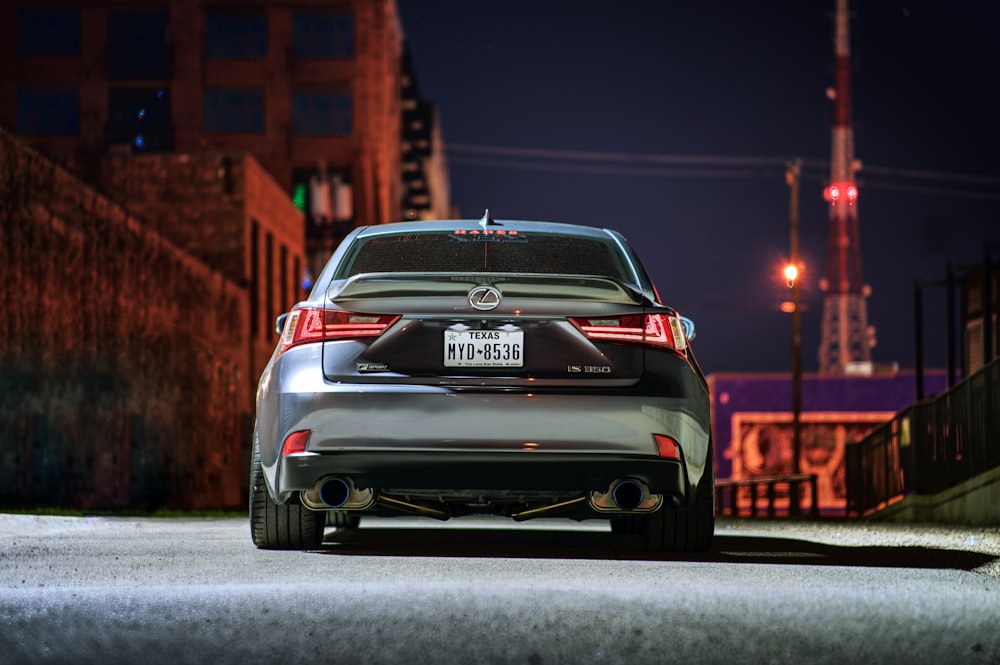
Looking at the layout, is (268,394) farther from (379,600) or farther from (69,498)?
(69,498)

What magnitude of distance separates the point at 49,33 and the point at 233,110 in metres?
8.50

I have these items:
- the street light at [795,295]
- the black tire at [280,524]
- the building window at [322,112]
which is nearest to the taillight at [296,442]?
the black tire at [280,524]

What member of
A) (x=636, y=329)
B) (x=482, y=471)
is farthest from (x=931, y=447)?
(x=482, y=471)

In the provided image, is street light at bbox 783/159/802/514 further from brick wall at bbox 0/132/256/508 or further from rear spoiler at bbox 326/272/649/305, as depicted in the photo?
rear spoiler at bbox 326/272/649/305

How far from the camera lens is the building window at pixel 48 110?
63.0m

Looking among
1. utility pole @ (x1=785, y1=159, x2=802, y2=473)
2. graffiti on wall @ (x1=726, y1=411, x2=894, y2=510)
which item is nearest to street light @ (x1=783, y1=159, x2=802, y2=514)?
utility pole @ (x1=785, y1=159, x2=802, y2=473)

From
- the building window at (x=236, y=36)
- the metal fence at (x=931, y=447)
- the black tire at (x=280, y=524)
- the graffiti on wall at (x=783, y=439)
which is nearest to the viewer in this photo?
the black tire at (x=280, y=524)

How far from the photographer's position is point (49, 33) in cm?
6331

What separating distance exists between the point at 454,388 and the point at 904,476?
1228cm

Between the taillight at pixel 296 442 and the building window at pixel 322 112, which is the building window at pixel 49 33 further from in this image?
the taillight at pixel 296 442

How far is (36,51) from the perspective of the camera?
6316cm

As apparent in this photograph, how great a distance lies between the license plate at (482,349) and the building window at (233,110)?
187 feet

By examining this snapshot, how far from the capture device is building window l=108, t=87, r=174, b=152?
63.1m

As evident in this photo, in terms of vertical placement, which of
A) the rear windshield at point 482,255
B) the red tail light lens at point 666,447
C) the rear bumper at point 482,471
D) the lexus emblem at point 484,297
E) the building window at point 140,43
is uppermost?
the building window at point 140,43
